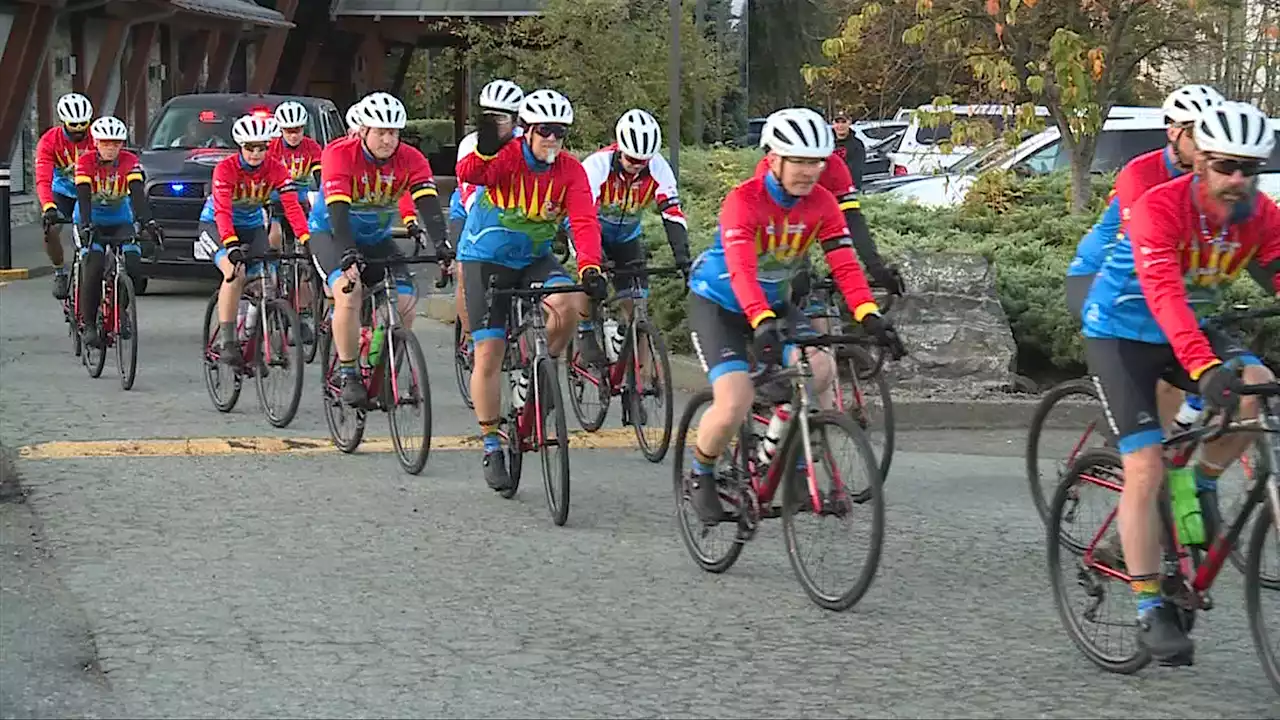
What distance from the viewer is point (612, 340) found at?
35.0 feet

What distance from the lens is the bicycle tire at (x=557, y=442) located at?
27.9 feet

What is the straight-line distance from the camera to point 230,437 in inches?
432

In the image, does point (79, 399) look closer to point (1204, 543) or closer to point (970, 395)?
point (970, 395)

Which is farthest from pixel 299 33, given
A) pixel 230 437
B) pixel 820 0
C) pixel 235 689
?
pixel 235 689

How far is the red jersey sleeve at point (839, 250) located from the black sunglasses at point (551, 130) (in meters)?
1.67

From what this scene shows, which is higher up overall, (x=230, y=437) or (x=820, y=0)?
(x=820, y=0)

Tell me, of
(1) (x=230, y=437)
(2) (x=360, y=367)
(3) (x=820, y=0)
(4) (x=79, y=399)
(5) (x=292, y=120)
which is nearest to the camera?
(2) (x=360, y=367)

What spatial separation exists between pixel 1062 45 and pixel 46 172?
25.4 ft

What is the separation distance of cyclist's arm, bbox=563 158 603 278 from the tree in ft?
23.1

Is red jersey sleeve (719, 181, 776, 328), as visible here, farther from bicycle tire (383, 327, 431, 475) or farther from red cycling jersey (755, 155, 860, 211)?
bicycle tire (383, 327, 431, 475)

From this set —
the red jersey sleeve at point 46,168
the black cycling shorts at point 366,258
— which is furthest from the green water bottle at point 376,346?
the red jersey sleeve at point 46,168

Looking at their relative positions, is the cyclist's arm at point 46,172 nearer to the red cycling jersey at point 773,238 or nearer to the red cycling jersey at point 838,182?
the red cycling jersey at point 838,182

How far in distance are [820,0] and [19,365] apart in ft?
107

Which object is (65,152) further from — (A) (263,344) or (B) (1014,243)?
(B) (1014,243)
